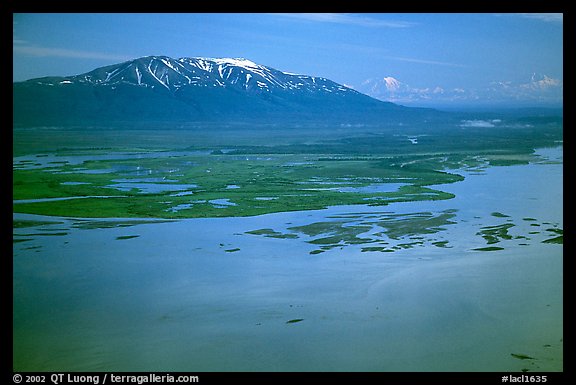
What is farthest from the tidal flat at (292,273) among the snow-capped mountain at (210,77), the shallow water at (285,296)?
the snow-capped mountain at (210,77)

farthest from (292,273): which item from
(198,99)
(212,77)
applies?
(198,99)

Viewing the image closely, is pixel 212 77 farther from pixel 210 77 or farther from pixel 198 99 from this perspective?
A: pixel 198 99

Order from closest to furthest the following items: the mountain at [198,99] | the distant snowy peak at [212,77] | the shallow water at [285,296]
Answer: the shallow water at [285,296] < the mountain at [198,99] < the distant snowy peak at [212,77]

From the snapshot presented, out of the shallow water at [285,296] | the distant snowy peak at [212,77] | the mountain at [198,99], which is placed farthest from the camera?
the distant snowy peak at [212,77]

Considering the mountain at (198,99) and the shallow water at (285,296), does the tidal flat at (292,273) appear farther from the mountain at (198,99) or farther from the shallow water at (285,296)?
the mountain at (198,99)

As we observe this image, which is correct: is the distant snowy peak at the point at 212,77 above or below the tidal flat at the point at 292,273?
above

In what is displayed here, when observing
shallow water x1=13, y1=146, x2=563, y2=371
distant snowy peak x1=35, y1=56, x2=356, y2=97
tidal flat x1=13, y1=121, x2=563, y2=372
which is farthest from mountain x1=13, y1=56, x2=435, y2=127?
shallow water x1=13, y1=146, x2=563, y2=371

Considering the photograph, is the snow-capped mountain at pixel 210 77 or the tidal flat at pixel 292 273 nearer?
the tidal flat at pixel 292 273
